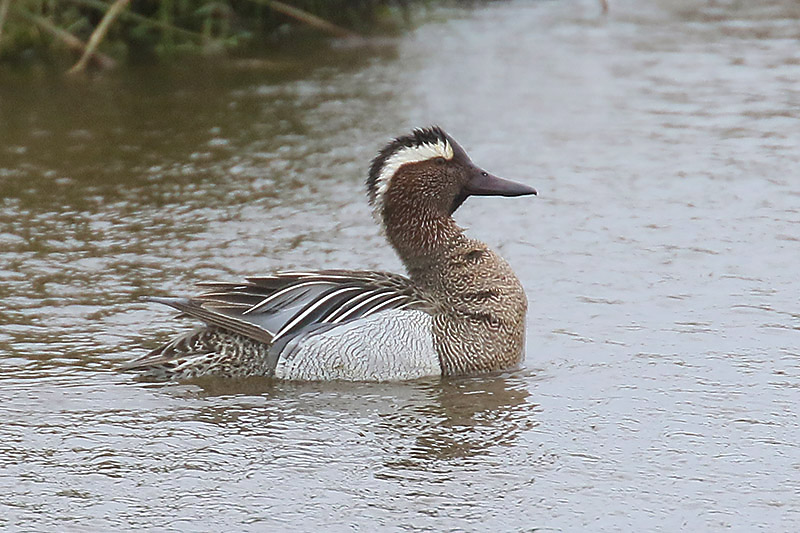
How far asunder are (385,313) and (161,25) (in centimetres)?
796

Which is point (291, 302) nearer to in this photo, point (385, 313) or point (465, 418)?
point (385, 313)

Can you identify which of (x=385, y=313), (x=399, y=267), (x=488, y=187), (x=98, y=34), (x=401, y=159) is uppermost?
(x=98, y=34)

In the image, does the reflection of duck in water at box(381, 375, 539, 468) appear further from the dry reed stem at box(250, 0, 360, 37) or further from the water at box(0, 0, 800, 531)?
the dry reed stem at box(250, 0, 360, 37)

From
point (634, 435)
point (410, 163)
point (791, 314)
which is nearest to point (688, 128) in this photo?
point (791, 314)

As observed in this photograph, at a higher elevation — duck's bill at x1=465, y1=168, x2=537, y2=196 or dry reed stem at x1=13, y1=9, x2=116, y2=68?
dry reed stem at x1=13, y1=9, x2=116, y2=68

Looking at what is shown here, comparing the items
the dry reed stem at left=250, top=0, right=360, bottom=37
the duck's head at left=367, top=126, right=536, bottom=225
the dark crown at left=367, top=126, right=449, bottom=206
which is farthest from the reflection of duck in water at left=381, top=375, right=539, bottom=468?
the dry reed stem at left=250, top=0, right=360, bottom=37

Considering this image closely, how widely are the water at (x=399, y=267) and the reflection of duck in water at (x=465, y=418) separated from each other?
21 mm

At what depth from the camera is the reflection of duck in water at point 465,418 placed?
6.45 meters

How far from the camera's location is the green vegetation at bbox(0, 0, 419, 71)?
1422 centimetres

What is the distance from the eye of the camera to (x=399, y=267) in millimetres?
9156

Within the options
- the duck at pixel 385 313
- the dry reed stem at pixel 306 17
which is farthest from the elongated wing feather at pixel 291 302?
the dry reed stem at pixel 306 17

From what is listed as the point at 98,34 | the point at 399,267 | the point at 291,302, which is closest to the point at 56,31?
the point at 98,34

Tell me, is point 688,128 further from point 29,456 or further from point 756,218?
point 29,456

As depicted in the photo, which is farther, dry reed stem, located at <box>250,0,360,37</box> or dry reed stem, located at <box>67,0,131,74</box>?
dry reed stem, located at <box>250,0,360,37</box>
